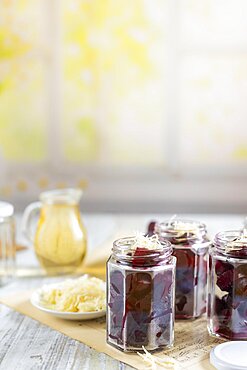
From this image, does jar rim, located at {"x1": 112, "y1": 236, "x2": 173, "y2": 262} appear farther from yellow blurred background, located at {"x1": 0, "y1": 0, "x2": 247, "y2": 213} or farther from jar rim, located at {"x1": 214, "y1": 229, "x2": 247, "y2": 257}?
yellow blurred background, located at {"x1": 0, "y1": 0, "x2": 247, "y2": 213}

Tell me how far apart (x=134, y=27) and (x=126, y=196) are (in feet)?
2.40

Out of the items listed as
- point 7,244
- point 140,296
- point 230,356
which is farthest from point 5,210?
point 230,356

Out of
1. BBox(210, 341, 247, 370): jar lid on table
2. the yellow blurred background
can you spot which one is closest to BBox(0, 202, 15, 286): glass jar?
BBox(210, 341, 247, 370): jar lid on table

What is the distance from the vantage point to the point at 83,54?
328cm

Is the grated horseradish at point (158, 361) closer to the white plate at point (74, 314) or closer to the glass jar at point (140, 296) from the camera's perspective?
the glass jar at point (140, 296)

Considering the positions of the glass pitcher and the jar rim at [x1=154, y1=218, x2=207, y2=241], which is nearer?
the jar rim at [x1=154, y1=218, x2=207, y2=241]

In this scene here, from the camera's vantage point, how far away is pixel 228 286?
1407 millimetres

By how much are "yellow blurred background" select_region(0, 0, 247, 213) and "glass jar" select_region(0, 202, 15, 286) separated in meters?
1.44

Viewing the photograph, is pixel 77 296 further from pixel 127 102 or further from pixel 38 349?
pixel 127 102

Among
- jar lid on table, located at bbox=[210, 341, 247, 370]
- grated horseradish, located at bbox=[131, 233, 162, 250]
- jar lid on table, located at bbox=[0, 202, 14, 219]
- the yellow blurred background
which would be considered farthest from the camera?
the yellow blurred background

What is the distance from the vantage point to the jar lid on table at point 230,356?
1.27 metres

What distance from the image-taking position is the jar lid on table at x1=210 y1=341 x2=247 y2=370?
1.27 meters

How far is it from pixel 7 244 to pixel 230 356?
763mm

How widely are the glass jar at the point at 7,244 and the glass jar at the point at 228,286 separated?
1.98ft
